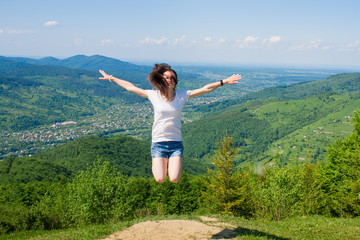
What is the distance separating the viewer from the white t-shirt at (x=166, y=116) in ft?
23.5

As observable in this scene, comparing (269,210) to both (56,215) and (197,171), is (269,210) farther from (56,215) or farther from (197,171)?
(197,171)

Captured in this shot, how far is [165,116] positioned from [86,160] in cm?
13159

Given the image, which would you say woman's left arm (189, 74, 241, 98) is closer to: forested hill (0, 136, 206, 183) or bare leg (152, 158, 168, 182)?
bare leg (152, 158, 168, 182)

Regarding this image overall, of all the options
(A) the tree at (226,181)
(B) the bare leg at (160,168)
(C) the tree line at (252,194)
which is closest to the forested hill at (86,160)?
(C) the tree line at (252,194)

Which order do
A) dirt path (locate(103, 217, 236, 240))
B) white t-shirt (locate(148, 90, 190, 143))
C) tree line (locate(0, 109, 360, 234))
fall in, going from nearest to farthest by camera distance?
white t-shirt (locate(148, 90, 190, 143)), dirt path (locate(103, 217, 236, 240)), tree line (locate(0, 109, 360, 234))

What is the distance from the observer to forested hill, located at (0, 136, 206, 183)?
318 feet

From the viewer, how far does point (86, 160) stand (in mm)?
128250

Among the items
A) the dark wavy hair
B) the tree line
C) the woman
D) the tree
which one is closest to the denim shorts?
the woman

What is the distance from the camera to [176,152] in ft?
24.7

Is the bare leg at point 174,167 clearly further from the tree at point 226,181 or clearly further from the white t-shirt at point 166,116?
the tree at point 226,181

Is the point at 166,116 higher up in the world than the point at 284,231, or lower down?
higher up

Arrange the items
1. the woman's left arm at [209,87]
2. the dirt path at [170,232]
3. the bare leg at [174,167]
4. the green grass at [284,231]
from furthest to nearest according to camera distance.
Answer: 1. the green grass at [284,231]
2. the dirt path at [170,232]
3. the woman's left arm at [209,87]
4. the bare leg at [174,167]

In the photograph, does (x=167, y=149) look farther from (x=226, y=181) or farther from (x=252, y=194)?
(x=252, y=194)

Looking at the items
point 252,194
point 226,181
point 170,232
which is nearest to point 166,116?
point 170,232
